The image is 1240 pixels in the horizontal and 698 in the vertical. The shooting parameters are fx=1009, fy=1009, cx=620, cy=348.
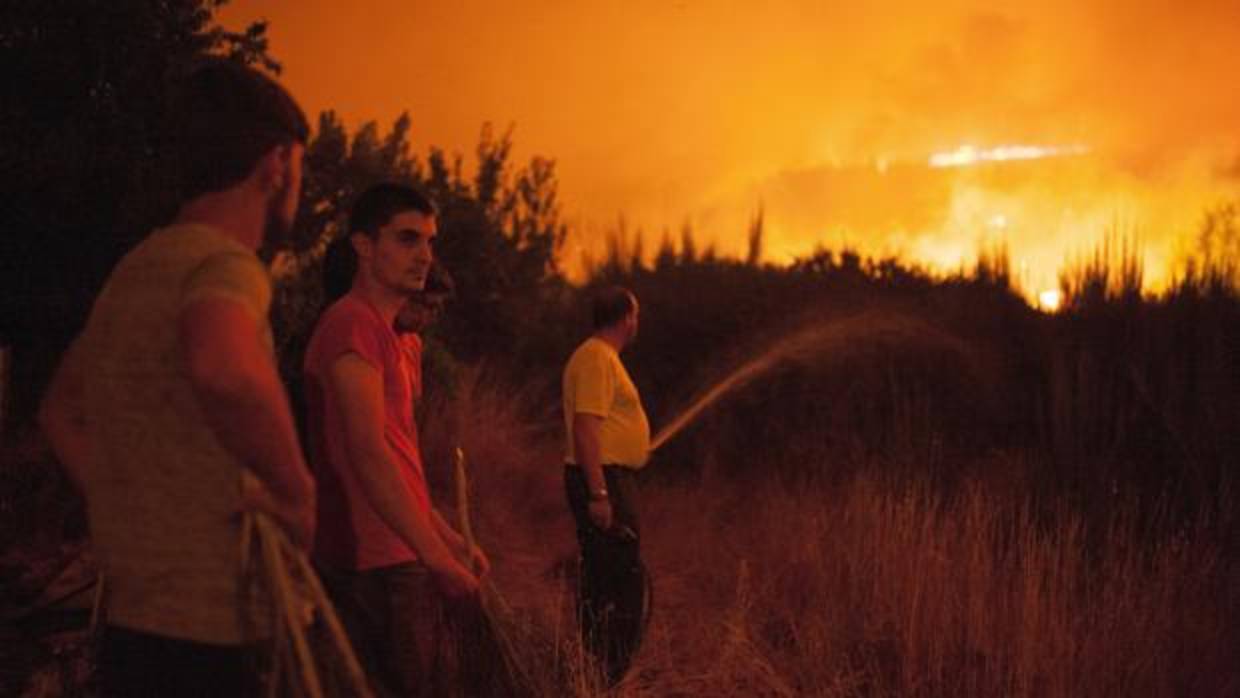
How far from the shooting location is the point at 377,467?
224 centimetres

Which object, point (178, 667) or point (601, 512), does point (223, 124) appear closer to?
point (178, 667)

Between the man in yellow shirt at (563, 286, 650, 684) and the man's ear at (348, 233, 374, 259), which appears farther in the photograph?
the man in yellow shirt at (563, 286, 650, 684)

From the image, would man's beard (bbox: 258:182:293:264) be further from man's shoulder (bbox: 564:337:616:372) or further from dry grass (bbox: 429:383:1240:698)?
man's shoulder (bbox: 564:337:616:372)

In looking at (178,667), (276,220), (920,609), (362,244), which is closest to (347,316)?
(362,244)

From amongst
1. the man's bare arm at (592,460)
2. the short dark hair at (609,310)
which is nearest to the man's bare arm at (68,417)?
the man's bare arm at (592,460)

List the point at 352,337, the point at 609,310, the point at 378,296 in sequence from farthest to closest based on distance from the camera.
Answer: the point at 609,310, the point at 378,296, the point at 352,337

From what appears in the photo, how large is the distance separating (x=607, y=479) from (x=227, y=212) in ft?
8.66

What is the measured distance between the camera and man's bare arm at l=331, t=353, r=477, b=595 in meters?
2.24

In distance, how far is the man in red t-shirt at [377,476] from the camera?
2266 mm

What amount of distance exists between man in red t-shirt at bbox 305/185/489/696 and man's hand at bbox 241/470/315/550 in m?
0.63

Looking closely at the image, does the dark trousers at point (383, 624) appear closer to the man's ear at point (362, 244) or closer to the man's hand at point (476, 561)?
the man's hand at point (476, 561)

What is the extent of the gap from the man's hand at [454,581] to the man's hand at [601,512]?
1.59 meters

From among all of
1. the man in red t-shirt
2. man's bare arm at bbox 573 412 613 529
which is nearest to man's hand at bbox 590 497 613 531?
man's bare arm at bbox 573 412 613 529

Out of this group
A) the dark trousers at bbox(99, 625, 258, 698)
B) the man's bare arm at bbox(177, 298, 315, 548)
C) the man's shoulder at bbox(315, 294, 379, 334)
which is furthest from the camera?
the man's shoulder at bbox(315, 294, 379, 334)
